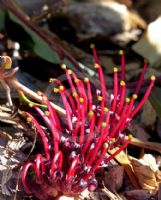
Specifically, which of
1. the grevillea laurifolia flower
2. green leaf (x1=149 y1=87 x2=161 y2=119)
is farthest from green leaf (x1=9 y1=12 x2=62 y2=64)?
the grevillea laurifolia flower

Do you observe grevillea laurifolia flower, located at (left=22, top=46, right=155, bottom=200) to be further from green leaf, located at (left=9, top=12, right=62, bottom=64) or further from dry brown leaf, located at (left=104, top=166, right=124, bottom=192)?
green leaf, located at (left=9, top=12, right=62, bottom=64)

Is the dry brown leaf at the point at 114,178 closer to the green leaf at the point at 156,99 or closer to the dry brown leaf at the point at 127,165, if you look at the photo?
the dry brown leaf at the point at 127,165

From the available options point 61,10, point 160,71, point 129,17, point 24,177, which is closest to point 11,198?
point 24,177

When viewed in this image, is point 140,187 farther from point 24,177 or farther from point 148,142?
point 24,177

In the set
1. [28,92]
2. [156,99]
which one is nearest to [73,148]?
[28,92]

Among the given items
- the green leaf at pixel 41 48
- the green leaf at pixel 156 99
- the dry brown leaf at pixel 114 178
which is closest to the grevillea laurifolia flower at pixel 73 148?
the dry brown leaf at pixel 114 178

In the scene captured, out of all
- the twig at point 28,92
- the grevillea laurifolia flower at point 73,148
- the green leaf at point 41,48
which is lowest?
the grevillea laurifolia flower at point 73,148
